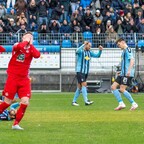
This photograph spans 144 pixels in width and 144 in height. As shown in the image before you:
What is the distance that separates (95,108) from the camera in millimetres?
21891

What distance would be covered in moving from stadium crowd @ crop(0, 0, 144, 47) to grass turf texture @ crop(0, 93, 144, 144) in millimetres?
9898

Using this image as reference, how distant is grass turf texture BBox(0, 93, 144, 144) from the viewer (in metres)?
13.3

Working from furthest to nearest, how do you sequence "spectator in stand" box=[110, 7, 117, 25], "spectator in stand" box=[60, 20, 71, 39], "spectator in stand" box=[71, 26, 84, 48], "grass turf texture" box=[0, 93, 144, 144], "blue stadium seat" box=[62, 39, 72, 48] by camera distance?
Result: 1. "spectator in stand" box=[110, 7, 117, 25]
2. "spectator in stand" box=[60, 20, 71, 39]
3. "blue stadium seat" box=[62, 39, 72, 48]
4. "spectator in stand" box=[71, 26, 84, 48]
5. "grass turf texture" box=[0, 93, 144, 144]

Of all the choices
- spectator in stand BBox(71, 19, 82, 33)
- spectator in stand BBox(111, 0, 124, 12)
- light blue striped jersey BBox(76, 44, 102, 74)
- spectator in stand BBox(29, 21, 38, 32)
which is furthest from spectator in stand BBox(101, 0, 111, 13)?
light blue striped jersey BBox(76, 44, 102, 74)

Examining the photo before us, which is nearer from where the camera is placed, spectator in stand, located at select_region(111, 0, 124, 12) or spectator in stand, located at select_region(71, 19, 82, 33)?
spectator in stand, located at select_region(71, 19, 82, 33)

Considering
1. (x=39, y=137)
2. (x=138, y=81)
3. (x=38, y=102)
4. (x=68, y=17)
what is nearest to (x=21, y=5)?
(x=68, y=17)

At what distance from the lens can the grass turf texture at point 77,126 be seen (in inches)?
524

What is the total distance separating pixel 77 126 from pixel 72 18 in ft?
65.6

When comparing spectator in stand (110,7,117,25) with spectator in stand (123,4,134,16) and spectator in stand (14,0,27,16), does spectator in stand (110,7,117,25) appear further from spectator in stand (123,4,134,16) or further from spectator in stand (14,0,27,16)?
spectator in stand (14,0,27,16)

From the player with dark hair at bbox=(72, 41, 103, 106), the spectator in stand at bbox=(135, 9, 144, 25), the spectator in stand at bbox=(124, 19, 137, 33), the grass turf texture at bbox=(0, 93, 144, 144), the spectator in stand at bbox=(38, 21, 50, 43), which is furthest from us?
the spectator in stand at bbox=(135, 9, 144, 25)

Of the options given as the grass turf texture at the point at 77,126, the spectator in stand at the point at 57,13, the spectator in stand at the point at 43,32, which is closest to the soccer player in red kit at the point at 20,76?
the grass turf texture at the point at 77,126

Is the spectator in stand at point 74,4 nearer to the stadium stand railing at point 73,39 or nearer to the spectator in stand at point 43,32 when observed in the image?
the spectator in stand at point 43,32

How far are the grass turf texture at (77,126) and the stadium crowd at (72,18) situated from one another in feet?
32.5

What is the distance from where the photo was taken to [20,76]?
15.3 metres
